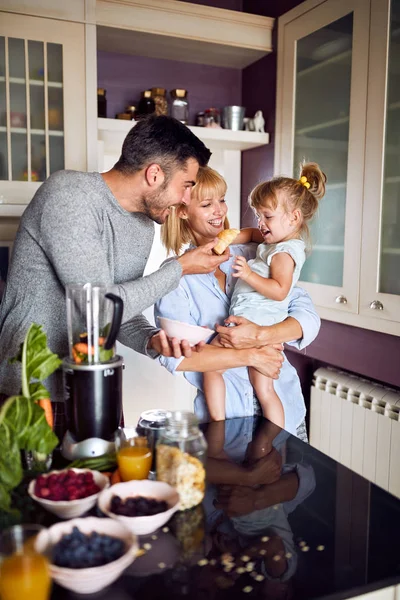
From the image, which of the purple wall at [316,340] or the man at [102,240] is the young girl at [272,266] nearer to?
the man at [102,240]

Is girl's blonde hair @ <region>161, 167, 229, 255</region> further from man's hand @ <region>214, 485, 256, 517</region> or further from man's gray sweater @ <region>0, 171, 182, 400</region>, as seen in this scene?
man's hand @ <region>214, 485, 256, 517</region>

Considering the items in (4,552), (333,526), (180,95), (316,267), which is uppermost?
(180,95)

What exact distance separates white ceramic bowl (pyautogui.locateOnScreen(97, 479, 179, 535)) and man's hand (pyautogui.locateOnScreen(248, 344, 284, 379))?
673mm

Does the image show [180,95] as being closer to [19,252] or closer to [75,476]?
[19,252]

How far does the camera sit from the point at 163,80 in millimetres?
2996

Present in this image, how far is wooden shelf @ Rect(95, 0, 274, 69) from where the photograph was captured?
2.51 metres

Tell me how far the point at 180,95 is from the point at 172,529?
7.67 feet

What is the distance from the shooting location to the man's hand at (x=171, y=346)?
146 cm

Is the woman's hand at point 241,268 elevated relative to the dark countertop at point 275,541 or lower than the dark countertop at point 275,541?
elevated

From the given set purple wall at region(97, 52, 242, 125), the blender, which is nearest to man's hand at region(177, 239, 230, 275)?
the blender

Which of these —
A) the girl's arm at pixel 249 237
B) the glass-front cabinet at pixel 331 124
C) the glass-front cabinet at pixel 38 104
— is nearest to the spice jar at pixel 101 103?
the glass-front cabinet at pixel 38 104

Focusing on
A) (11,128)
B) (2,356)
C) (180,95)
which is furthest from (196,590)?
(180,95)

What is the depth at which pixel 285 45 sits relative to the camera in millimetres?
2699

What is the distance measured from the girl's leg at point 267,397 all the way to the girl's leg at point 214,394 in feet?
0.38
